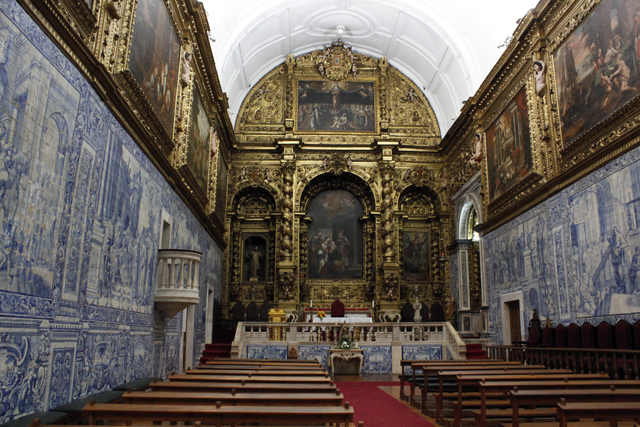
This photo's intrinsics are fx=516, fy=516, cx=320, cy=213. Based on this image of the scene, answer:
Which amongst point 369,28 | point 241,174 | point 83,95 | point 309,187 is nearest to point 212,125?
point 241,174

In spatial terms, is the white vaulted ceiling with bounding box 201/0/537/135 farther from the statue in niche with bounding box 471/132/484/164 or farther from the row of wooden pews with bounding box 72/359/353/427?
the row of wooden pews with bounding box 72/359/353/427

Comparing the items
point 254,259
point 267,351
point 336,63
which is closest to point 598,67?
point 267,351

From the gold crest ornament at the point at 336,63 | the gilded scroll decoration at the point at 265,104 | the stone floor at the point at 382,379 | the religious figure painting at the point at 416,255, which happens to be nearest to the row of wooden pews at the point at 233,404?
the stone floor at the point at 382,379

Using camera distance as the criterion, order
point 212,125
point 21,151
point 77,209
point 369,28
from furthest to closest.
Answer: point 369,28
point 212,125
point 77,209
point 21,151

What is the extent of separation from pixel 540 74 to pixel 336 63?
1266 cm

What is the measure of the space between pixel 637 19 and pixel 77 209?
36.9 ft

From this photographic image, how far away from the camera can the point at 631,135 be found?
10.5 metres

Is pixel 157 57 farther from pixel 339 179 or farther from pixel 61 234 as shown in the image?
pixel 339 179

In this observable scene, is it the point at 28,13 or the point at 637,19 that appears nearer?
the point at 28,13

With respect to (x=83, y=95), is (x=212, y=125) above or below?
above

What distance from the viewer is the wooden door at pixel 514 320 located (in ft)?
53.6

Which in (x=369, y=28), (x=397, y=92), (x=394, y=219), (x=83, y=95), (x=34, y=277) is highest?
(x=369, y=28)

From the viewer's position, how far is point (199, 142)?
16.6 metres

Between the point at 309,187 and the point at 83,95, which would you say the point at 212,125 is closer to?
the point at 309,187
